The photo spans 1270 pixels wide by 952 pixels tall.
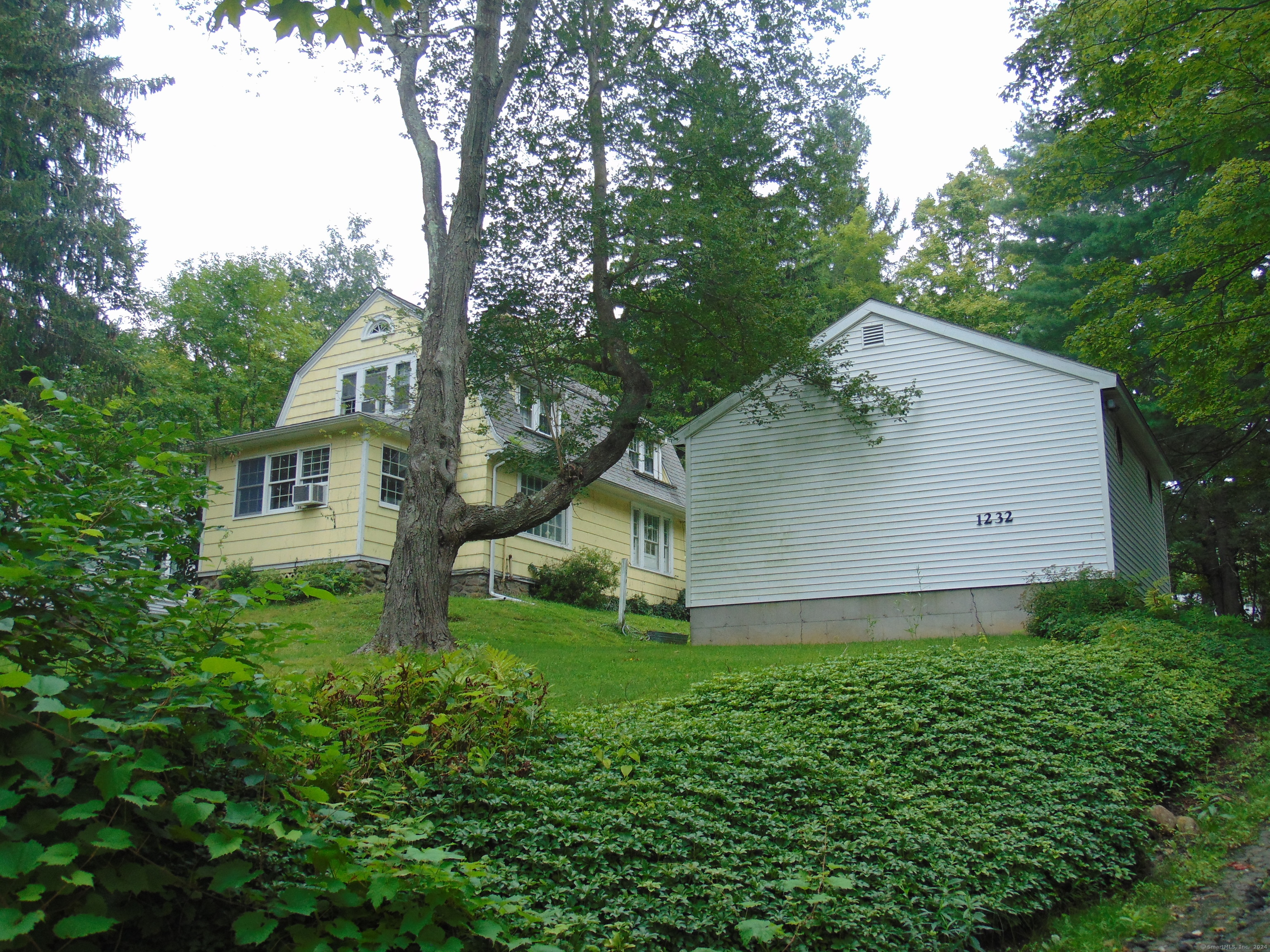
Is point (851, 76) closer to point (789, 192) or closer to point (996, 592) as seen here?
point (789, 192)

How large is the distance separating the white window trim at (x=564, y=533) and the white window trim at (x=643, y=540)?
7.82 feet

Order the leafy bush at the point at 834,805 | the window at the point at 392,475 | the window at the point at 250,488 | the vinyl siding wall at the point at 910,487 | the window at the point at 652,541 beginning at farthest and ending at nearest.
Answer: the window at the point at 652,541, the window at the point at 250,488, the window at the point at 392,475, the vinyl siding wall at the point at 910,487, the leafy bush at the point at 834,805

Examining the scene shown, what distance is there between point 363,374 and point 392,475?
328 cm

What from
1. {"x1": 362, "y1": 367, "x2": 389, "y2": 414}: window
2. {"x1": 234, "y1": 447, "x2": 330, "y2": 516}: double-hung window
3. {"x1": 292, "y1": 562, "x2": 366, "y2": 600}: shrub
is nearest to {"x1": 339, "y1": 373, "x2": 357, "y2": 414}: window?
{"x1": 362, "y1": 367, "x2": 389, "y2": 414}: window

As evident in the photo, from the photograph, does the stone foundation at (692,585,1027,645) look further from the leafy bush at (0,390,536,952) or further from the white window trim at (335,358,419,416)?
the leafy bush at (0,390,536,952)

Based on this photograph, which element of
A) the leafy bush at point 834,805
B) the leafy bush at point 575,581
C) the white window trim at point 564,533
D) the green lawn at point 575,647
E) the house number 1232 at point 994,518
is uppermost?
the white window trim at point 564,533

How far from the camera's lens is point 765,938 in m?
3.86

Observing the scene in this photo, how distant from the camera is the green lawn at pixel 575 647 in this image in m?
9.41

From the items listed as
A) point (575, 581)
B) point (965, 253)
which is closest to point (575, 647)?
point (575, 581)

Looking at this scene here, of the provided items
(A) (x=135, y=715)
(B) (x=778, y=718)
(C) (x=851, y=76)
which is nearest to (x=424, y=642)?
(B) (x=778, y=718)

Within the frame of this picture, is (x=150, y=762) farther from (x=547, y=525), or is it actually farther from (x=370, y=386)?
(x=547, y=525)

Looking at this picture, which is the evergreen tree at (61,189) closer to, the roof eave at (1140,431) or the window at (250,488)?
the window at (250,488)

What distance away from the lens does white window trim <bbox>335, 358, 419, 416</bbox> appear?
2117 centimetres

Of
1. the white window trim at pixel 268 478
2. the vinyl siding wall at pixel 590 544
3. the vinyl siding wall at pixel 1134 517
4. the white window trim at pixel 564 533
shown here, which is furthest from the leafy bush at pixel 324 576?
the vinyl siding wall at pixel 1134 517
